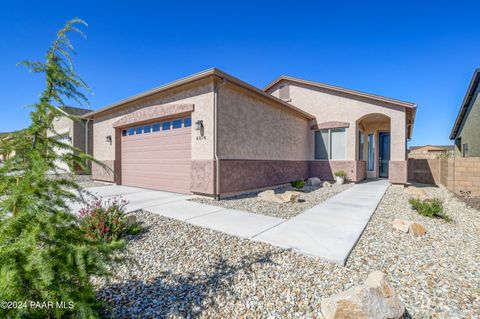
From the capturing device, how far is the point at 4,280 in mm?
1471

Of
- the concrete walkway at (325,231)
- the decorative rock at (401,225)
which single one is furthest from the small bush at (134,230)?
the decorative rock at (401,225)

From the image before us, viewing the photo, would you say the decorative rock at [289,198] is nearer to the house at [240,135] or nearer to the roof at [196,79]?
the house at [240,135]

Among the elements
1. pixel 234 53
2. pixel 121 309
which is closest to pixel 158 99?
pixel 234 53

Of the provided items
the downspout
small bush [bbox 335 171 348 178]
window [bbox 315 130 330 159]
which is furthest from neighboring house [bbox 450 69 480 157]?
the downspout

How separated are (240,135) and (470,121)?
47.5ft

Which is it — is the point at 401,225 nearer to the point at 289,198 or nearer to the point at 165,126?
the point at 289,198

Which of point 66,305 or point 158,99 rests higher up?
point 158,99

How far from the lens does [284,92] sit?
47.8 feet

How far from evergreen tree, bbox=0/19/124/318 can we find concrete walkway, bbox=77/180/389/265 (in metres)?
2.81

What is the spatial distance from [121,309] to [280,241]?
256 centimetres

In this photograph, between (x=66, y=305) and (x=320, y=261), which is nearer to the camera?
(x=66, y=305)

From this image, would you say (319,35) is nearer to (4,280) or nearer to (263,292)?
(263,292)

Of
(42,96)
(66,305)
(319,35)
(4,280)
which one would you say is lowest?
(66,305)

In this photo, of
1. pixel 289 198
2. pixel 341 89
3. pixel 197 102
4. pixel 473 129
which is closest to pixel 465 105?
pixel 473 129
